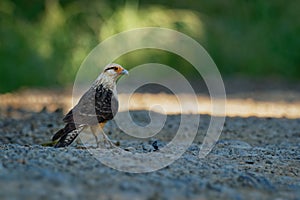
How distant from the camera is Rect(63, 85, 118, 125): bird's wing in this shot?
24.4ft

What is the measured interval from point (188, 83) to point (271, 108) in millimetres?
5215

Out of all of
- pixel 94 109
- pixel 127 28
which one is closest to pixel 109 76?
pixel 94 109

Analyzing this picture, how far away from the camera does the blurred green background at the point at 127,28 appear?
1750cm

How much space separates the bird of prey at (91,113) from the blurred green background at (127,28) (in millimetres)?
8844

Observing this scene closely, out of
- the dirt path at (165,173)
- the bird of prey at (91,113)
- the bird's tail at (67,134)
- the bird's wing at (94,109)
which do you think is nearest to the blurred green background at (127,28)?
the dirt path at (165,173)

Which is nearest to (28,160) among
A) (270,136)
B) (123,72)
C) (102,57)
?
(123,72)

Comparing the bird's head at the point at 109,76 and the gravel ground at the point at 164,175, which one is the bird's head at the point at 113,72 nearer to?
the bird's head at the point at 109,76

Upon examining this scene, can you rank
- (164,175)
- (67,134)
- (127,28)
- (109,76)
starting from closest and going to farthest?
(164,175) < (67,134) < (109,76) < (127,28)

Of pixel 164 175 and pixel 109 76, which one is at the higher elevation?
pixel 109 76

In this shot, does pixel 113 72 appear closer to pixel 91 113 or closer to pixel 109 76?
pixel 109 76

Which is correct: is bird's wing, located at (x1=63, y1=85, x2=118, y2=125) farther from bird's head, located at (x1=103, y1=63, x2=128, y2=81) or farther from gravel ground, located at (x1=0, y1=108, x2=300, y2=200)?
gravel ground, located at (x1=0, y1=108, x2=300, y2=200)

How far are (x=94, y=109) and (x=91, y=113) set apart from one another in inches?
2.1

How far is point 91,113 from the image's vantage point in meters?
7.51

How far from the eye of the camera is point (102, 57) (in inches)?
684
